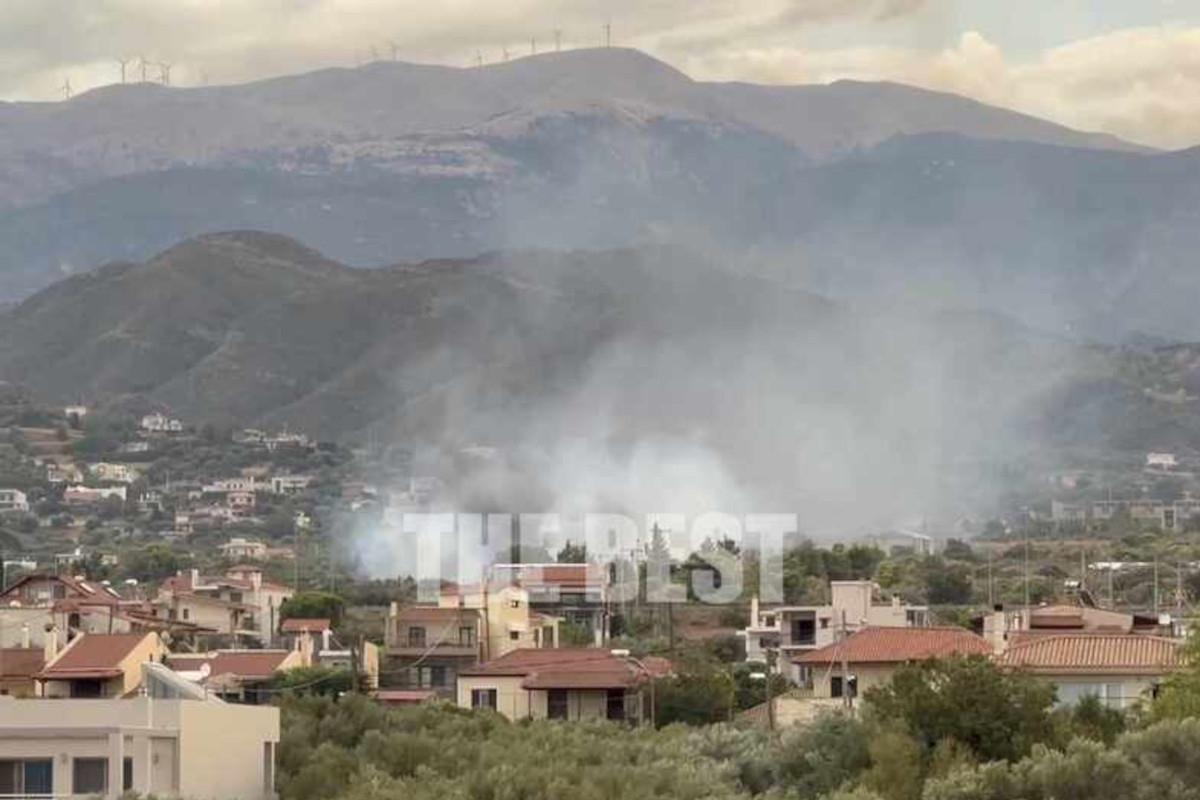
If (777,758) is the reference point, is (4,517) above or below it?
above

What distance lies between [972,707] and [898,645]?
463 inches

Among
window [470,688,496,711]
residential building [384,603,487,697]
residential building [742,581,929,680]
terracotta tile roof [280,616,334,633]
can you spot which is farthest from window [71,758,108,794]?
terracotta tile roof [280,616,334,633]

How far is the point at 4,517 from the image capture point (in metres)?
191

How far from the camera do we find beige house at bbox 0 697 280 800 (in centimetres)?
3728

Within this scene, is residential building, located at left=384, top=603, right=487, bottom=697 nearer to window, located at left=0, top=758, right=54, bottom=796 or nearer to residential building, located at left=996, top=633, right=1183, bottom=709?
residential building, located at left=996, top=633, right=1183, bottom=709

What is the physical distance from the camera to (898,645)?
61.7m

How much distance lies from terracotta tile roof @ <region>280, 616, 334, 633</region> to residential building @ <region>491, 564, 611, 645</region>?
536cm

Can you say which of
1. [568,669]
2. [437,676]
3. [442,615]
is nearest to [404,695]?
[568,669]

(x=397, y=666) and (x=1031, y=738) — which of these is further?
(x=397, y=666)

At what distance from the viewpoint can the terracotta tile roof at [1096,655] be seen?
2231 inches

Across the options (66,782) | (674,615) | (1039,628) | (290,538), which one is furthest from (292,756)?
(290,538)

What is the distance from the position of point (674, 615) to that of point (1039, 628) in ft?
105

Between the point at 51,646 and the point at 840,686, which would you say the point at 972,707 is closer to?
the point at 840,686

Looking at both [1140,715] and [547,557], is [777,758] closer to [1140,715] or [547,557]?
[1140,715]
